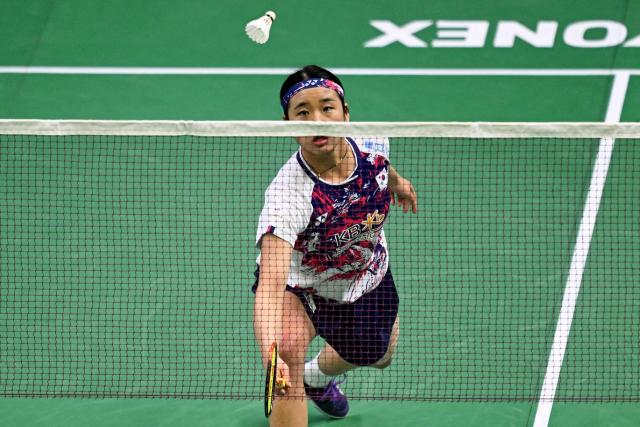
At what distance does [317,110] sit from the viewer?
20.8 feet

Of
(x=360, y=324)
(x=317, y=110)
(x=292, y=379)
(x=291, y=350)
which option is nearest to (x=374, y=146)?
(x=317, y=110)

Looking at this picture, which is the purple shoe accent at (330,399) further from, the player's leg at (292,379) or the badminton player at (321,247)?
the player's leg at (292,379)

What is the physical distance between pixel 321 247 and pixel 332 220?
0.18 meters

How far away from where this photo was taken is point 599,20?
11742 millimetres

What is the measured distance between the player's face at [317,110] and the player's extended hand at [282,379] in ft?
3.71

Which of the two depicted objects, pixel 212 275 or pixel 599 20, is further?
pixel 599 20

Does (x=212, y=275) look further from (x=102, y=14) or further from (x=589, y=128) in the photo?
(x=102, y=14)

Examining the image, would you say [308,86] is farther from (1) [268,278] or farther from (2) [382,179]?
(1) [268,278]

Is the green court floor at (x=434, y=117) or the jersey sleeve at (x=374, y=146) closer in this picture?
the jersey sleeve at (x=374, y=146)

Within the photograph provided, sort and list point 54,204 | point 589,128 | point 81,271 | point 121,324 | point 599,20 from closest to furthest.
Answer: point 589,128 → point 121,324 → point 81,271 → point 54,204 → point 599,20

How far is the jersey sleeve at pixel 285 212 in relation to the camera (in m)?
6.15

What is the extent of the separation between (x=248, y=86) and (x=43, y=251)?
3070 mm

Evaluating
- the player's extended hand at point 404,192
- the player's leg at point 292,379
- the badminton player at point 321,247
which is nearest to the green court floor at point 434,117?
the badminton player at point 321,247

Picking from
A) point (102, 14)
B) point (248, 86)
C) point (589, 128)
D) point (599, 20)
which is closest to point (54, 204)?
point (248, 86)
